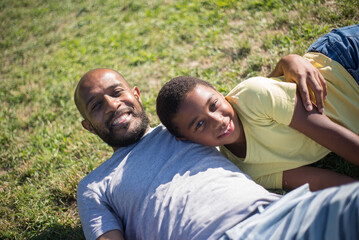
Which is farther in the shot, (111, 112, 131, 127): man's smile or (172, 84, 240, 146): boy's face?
(111, 112, 131, 127): man's smile

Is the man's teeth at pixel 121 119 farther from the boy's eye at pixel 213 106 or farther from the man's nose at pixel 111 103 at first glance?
the boy's eye at pixel 213 106

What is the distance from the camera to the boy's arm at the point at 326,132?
202cm

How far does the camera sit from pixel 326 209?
1.41 m

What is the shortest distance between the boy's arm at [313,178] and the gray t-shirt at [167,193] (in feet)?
1.31

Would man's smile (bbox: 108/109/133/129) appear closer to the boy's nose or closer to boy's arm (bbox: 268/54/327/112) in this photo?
the boy's nose

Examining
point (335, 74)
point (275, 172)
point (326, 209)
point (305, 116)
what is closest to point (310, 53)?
point (335, 74)

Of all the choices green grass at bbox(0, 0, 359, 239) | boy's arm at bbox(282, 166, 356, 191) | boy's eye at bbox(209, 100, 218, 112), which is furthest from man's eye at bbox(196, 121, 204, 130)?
green grass at bbox(0, 0, 359, 239)

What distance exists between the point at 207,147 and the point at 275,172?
61cm

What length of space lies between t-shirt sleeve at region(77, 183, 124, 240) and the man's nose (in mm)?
711

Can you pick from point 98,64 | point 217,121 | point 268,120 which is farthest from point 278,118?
point 98,64

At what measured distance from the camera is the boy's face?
2236mm

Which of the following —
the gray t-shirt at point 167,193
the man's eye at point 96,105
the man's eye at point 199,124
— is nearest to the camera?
the gray t-shirt at point 167,193

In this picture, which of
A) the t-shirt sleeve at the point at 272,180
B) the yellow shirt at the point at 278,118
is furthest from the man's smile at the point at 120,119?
the t-shirt sleeve at the point at 272,180

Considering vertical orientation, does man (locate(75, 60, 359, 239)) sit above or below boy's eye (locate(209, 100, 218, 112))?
below
